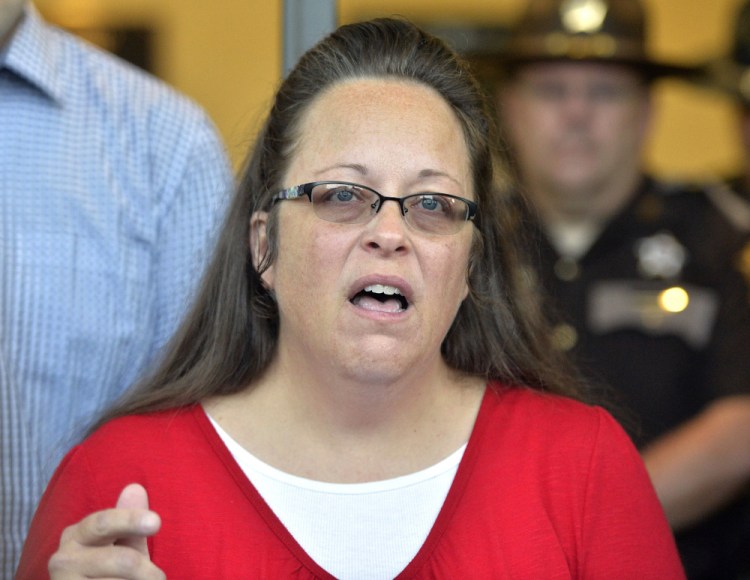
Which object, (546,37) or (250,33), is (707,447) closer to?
(546,37)

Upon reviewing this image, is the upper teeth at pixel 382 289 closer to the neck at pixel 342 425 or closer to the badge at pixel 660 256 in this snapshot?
the neck at pixel 342 425

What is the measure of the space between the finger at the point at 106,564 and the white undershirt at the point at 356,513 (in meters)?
0.32

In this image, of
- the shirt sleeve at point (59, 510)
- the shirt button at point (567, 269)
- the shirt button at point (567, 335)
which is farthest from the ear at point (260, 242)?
the shirt button at point (567, 269)

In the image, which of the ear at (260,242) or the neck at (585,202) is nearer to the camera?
the ear at (260,242)

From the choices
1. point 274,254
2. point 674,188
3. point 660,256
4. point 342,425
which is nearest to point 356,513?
point 342,425

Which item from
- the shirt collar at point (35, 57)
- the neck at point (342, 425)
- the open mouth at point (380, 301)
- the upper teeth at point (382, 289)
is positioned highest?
the shirt collar at point (35, 57)

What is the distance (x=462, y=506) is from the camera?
2.06 m

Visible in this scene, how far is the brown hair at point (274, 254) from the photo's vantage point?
217 cm

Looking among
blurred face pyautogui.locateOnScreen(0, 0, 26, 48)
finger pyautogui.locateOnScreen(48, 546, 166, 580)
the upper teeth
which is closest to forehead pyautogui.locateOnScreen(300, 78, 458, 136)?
the upper teeth

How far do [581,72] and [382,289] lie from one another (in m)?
1.97

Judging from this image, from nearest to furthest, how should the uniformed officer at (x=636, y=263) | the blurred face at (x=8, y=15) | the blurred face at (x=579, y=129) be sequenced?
1. the blurred face at (x=8, y=15)
2. the uniformed officer at (x=636, y=263)
3. the blurred face at (x=579, y=129)

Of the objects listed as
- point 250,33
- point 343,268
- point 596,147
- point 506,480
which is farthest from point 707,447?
point 250,33

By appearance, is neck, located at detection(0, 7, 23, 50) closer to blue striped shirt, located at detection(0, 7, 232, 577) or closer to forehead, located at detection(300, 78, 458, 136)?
blue striped shirt, located at detection(0, 7, 232, 577)

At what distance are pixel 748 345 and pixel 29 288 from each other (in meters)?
1.79
